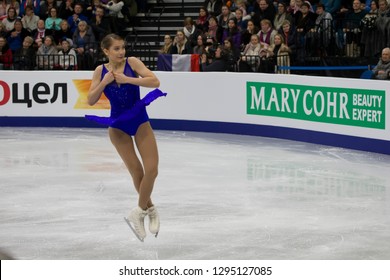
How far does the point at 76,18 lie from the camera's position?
20.2 m

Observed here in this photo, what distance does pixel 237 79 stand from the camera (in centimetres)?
1593

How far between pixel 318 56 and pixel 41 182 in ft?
25.6

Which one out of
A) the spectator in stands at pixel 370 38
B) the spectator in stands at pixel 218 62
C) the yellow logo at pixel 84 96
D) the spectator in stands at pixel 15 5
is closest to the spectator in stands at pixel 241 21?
the spectator in stands at pixel 218 62

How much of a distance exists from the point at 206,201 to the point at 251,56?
7.44m

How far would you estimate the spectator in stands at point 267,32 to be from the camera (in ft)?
57.0

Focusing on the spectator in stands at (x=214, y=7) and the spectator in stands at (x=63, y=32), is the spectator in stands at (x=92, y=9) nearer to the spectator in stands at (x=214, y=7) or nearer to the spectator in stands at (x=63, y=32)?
the spectator in stands at (x=63, y=32)

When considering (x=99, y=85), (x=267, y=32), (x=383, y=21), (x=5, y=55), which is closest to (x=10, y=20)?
(x=5, y=55)

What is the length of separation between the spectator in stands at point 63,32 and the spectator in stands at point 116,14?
113 cm

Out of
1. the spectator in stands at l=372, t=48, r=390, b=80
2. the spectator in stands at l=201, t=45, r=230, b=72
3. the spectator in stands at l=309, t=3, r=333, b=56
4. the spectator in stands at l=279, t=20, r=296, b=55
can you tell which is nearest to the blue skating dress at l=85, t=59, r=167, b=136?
the spectator in stands at l=372, t=48, r=390, b=80

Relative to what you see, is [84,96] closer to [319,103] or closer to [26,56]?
[26,56]

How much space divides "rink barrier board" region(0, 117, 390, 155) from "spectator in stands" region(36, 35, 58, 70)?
5.50 feet

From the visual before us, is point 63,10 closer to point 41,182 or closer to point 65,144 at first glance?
point 65,144

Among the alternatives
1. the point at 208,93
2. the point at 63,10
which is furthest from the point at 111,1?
the point at 208,93
